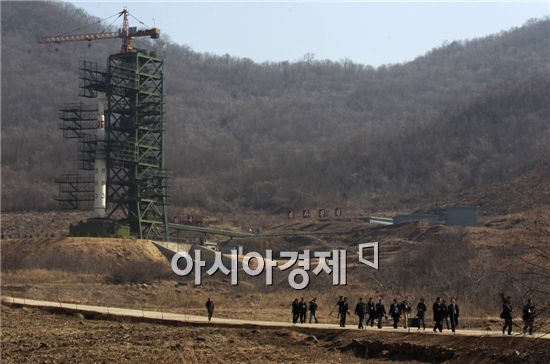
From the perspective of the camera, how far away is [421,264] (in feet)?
211

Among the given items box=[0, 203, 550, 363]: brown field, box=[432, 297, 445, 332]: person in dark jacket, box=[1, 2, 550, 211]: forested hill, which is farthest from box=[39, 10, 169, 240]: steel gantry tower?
box=[432, 297, 445, 332]: person in dark jacket

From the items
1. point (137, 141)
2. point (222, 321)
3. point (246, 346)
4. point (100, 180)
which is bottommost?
point (246, 346)

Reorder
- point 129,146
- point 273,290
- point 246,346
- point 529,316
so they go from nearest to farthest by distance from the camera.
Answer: point 529,316
point 246,346
point 273,290
point 129,146

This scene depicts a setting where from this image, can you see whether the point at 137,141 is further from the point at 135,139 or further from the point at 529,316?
the point at 529,316

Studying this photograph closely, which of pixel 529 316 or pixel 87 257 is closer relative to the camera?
pixel 529 316

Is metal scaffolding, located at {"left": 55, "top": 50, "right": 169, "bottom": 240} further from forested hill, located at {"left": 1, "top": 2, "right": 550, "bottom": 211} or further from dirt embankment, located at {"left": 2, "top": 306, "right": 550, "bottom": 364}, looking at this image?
dirt embankment, located at {"left": 2, "top": 306, "right": 550, "bottom": 364}

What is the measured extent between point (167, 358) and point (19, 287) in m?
28.9

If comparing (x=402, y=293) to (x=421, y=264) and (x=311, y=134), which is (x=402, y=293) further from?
(x=311, y=134)

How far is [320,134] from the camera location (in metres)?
161

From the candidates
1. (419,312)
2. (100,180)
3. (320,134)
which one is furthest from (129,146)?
(320,134)

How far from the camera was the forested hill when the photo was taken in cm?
11306

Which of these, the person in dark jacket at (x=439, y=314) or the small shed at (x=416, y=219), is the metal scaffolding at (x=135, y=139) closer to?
the small shed at (x=416, y=219)

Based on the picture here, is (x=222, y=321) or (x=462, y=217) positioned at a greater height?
(x=462, y=217)

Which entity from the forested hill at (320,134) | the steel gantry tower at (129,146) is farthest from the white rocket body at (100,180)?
the forested hill at (320,134)
